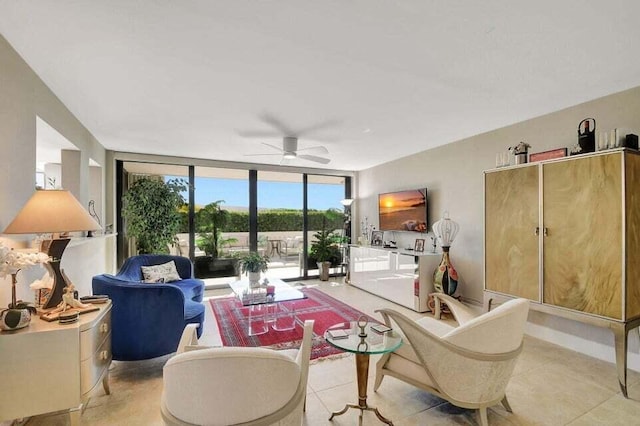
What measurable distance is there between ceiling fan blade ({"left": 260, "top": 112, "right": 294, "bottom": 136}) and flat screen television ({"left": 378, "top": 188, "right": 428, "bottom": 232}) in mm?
2399

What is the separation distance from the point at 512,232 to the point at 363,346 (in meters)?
2.14

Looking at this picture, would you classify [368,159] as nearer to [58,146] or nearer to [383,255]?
[383,255]

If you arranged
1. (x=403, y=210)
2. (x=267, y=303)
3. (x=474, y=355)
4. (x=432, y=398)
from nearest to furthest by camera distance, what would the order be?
(x=474, y=355)
(x=432, y=398)
(x=267, y=303)
(x=403, y=210)

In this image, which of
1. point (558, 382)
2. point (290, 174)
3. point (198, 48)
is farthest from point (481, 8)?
point (290, 174)

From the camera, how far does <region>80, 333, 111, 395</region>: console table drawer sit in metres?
1.82

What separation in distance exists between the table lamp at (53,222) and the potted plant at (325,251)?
477 centimetres

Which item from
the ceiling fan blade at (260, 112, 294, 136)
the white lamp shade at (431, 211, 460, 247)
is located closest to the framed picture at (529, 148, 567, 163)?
the white lamp shade at (431, 211, 460, 247)

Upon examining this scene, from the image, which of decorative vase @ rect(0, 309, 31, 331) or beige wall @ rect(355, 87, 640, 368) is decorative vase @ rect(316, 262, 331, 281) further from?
decorative vase @ rect(0, 309, 31, 331)

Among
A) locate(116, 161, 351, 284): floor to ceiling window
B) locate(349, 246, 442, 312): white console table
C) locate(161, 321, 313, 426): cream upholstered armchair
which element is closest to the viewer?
locate(161, 321, 313, 426): cream upholstered armchair

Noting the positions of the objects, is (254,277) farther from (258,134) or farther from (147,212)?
(147,212)

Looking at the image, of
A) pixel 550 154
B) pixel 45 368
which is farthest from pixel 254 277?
pixel 550 154

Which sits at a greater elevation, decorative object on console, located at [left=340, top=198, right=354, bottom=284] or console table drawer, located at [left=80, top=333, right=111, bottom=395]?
decorative object on console, located at [left=340, top=198, right=354, bottom=284]

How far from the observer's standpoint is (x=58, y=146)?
323cm

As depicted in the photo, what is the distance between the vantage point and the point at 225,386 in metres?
1.20
